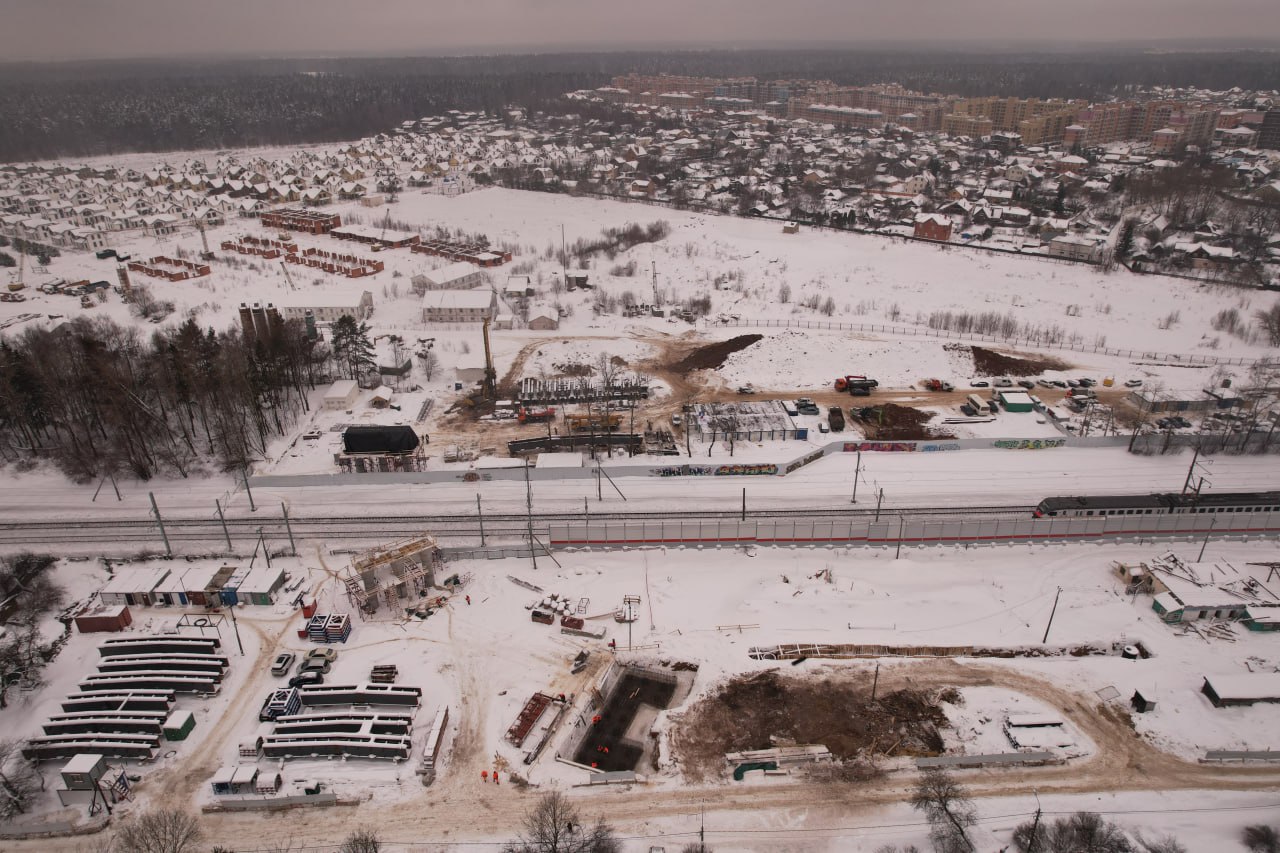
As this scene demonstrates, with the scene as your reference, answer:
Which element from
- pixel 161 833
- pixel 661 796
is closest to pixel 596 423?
pixel 661 796

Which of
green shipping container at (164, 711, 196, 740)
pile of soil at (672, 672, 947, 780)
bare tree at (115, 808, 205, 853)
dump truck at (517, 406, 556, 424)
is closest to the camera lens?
bare tree at (115, 808, 205, 853)

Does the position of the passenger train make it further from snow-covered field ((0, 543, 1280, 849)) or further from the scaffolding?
the scaffolding

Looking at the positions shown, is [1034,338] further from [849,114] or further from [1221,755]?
[849,114]

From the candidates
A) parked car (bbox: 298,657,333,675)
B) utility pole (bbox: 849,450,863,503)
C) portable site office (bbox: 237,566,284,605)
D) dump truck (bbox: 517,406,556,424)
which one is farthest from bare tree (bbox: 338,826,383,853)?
dump truck (bbox: 517,406,556,424)

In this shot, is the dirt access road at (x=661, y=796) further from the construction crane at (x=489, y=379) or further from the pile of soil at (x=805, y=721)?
the construction crane at (x=489, y=379)

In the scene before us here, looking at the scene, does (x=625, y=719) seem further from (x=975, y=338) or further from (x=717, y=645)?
(x=975, y=338)


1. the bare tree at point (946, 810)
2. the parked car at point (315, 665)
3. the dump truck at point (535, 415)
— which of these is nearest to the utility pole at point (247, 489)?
the parked car at point (315, 665)
